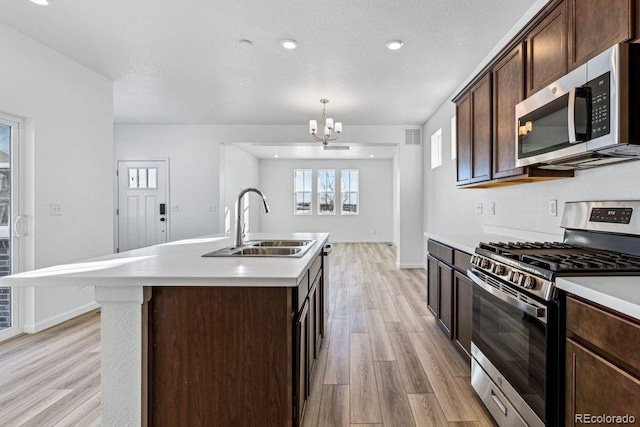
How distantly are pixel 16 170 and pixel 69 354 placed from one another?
1.77 m

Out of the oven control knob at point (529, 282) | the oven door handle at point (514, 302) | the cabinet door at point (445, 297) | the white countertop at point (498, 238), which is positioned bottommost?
the cabinet door at point (445, 297)

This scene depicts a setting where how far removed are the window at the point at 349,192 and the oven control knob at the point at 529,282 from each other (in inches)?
335

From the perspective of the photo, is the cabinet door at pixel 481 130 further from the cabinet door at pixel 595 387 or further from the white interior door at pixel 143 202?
the white interior door at pixel 143 202

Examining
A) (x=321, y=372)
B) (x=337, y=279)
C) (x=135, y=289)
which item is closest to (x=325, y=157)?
(x=337, y=279)

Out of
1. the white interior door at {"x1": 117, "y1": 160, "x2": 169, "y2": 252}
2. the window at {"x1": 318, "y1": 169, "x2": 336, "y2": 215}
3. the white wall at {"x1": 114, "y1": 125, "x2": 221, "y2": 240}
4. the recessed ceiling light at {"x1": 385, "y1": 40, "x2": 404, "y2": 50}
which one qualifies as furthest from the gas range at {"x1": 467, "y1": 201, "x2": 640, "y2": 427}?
the window at {"x1": 318, "y1": 169, "x2": 336, "y2": 215}

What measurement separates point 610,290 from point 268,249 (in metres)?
1.88

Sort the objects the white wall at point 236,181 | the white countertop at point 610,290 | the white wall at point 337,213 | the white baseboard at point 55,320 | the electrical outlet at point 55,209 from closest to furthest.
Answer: the white countertop at point 610,290, the white baseboard at point 55,320, the electrical outlet at point 55,209, the white wall at point 236,181, the white wall at point 337,213

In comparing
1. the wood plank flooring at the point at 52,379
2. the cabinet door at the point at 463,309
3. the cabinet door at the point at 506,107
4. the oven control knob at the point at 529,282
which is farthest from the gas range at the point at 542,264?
the wood plank flooring at the point at 52,379

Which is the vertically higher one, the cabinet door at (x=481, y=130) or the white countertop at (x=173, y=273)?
the cabinet door at (x=481, y=130)

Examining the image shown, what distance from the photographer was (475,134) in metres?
2.79

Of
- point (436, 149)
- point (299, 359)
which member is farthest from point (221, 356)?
point (436, 149)

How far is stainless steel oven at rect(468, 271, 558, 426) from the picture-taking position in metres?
1.27

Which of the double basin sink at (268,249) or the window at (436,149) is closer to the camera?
the double basin sink at (268,249)

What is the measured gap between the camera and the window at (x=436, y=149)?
4984 millimetres
